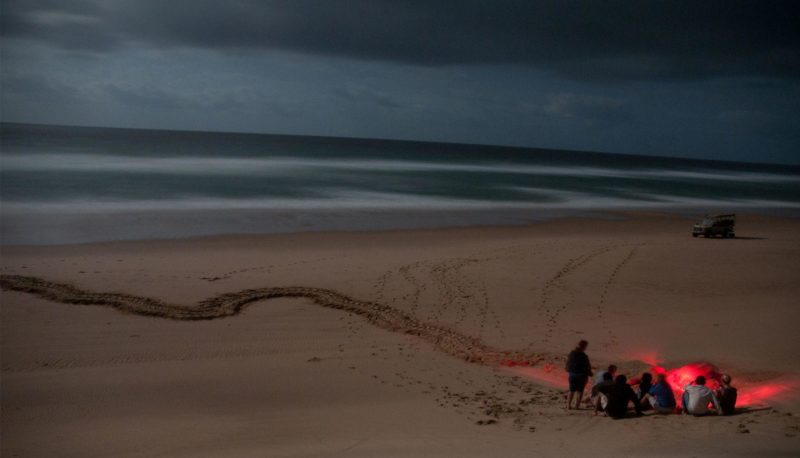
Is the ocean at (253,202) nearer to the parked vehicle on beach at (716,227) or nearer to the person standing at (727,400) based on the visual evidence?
the parked vehicle on beach at (716,227)

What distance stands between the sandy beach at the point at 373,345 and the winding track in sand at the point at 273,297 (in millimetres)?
54

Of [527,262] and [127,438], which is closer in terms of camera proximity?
[127,438]

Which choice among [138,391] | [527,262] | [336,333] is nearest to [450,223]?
[527,262]

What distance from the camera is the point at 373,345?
10.4 m

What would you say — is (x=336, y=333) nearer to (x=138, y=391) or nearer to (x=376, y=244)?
(x=138, y=391)

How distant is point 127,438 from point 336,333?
447 cm

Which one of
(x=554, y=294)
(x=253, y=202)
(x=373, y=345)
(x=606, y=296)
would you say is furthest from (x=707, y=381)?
(x=253, y=202)

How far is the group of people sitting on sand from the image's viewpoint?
7.51 m

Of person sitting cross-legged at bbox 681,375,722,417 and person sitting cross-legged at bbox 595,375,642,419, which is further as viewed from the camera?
person sitting cross-legged at bbox 595,375,642,419

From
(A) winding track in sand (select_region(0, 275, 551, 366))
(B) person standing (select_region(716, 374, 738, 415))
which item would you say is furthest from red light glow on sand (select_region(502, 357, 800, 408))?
(B) person standing (select_region(716, 374, 738, 415))

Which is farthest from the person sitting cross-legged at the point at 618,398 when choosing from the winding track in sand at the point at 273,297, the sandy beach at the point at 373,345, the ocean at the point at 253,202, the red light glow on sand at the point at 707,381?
the ocean at the point at 253,202

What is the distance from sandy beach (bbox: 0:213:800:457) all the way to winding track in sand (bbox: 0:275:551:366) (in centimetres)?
5

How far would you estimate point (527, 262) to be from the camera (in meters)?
16.4

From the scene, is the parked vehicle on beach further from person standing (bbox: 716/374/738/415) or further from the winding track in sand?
person standing (bbox: 716/374/738/415)
